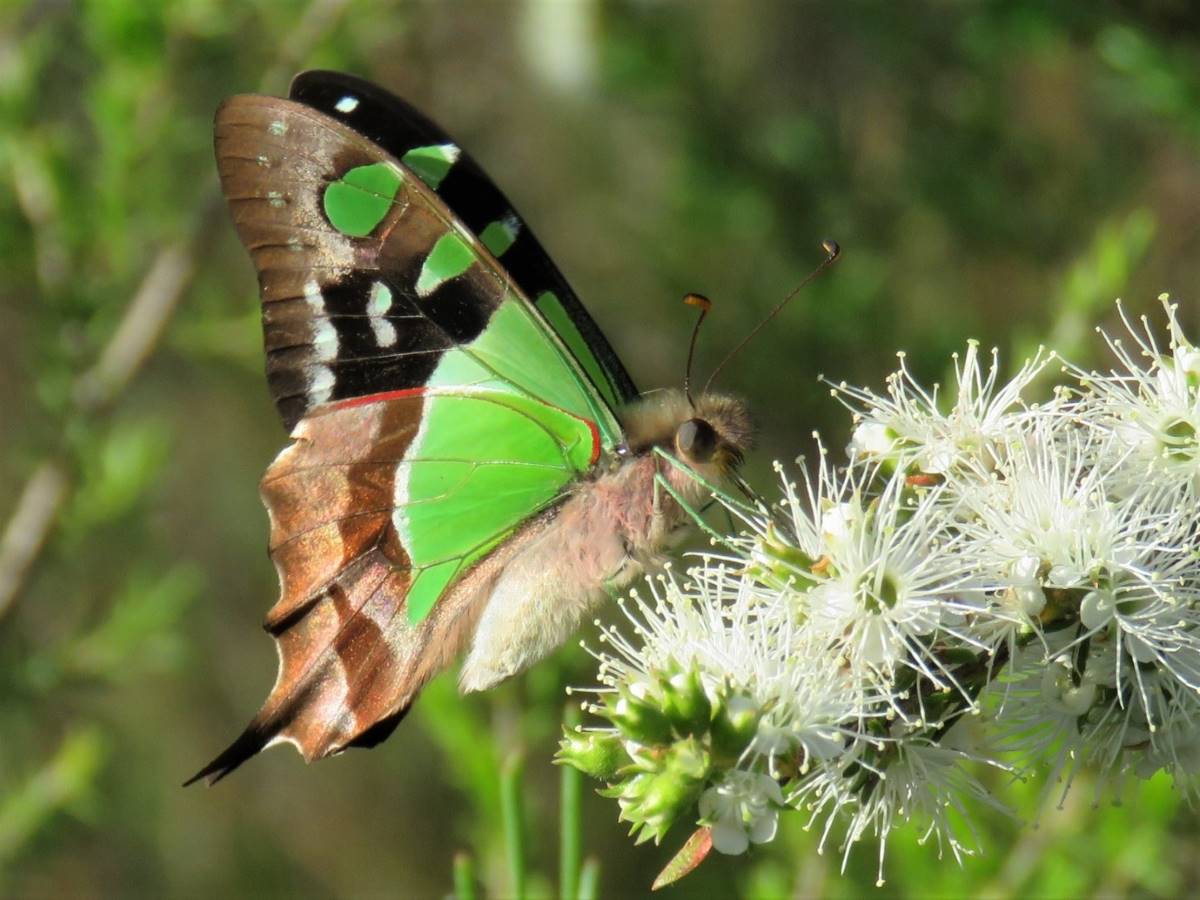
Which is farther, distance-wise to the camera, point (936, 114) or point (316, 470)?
point (936, 114)

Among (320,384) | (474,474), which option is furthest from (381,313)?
(474,474)

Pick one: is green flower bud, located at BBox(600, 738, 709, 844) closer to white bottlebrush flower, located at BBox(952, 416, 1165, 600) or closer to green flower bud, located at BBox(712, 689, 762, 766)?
green flower bud, located at BBox(712, 689, 762, 766)

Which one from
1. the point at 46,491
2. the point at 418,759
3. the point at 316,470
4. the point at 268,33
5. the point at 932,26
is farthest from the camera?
the point at 418,759

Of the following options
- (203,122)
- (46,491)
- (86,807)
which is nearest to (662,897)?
(86,807)

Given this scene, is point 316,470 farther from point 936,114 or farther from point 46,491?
point 936,114

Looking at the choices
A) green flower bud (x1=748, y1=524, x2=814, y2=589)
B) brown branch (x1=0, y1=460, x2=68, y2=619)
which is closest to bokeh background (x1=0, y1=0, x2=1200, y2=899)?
brown branch (x1=0, y1=460, x2=68, y2=619)

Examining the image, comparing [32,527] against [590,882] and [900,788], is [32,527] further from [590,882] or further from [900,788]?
[900,788]
